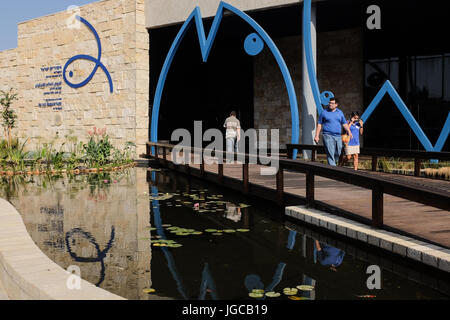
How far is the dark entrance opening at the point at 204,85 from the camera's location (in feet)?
79.8

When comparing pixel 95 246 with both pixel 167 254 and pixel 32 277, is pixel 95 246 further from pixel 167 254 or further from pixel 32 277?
pixel 32 277

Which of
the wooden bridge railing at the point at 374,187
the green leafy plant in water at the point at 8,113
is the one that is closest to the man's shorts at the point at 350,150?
the wooden bridge railing at the point at 374,187

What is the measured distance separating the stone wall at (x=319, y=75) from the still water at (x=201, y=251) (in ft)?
42.0

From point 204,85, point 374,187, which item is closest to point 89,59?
point 204,85

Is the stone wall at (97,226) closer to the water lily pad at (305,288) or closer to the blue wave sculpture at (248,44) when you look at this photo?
the water lily pad at (305,288)

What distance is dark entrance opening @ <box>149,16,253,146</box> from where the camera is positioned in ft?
79.8

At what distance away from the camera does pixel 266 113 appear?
23547 millimetres

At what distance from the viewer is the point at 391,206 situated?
23.3ft

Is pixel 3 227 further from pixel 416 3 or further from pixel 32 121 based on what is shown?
pixel 32 121

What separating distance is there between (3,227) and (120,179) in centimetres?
738

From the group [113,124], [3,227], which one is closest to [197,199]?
[3,227]

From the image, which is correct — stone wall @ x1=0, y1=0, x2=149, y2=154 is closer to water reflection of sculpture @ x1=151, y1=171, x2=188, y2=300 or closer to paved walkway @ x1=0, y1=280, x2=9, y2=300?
water reflection of sculpture @ x1=151, y1=171, x2=188, y2=300

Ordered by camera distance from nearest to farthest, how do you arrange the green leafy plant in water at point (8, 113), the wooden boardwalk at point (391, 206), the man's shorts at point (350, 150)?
1. the wooden boardwalk at point (391, 206)
2. the man's shorts at point (350, 150)
3. the green leafy plant in water at point (8, 113)

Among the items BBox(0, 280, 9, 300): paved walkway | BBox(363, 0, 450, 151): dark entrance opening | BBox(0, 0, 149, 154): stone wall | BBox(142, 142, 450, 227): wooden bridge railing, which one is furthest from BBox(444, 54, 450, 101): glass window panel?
BBox(0, 280, 9, 300): paved walkway
